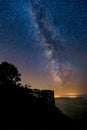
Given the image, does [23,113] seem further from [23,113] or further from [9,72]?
[9,72]

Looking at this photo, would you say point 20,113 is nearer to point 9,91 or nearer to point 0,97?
point 0,97

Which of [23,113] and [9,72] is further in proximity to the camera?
[9,72]

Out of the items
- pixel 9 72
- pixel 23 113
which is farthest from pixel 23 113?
pixel 9 72

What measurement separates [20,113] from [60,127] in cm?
390

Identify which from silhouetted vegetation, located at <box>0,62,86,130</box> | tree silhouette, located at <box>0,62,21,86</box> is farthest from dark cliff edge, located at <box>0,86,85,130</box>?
tree silhouette, located at <box>0,62,21,86</box>

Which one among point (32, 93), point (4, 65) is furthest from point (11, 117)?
point (4, 65)

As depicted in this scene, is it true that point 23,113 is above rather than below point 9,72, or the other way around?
below

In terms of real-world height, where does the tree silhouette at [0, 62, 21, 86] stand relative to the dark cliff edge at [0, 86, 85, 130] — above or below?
above

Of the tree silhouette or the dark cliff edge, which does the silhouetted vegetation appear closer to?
the dark cliff edge

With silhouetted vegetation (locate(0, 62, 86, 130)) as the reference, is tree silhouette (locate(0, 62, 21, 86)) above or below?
above

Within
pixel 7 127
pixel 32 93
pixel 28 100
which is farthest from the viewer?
pixel 32 93

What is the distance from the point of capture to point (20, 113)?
18031 mm

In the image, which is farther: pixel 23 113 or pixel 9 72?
pixel 9 72

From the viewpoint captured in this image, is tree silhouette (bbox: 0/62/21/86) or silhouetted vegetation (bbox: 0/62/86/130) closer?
silhouetted vegetation (bbox: 0/62/86/130)
